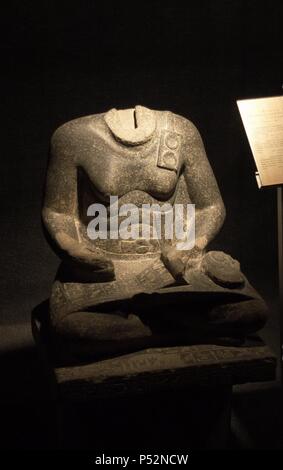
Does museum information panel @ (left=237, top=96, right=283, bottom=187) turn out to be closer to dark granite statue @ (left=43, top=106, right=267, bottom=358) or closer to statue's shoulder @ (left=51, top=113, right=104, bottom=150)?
dark granite statue @ (left=43, top=106, right=267, bottom=358)

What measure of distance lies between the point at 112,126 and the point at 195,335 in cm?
119

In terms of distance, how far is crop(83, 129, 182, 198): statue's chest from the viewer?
183 inches

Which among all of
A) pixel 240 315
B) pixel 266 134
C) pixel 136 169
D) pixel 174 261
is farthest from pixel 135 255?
pixel 266 134

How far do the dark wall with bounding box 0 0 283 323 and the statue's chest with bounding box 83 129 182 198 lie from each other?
1174 millimetres

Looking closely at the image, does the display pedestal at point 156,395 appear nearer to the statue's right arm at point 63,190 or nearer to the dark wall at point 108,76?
the statue's right arm at point 63,190

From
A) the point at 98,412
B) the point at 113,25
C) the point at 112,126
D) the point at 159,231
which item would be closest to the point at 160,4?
the point at 113,25

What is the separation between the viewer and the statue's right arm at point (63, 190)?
4.64 metres

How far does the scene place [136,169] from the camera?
470 cm

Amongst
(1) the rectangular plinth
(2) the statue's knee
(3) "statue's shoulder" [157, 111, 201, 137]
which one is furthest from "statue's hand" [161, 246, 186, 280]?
(3) "statue's shoulder" [157, 111, 201, 137]

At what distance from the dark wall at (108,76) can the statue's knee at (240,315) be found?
6.34 ft

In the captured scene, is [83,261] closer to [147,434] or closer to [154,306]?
[154,306]

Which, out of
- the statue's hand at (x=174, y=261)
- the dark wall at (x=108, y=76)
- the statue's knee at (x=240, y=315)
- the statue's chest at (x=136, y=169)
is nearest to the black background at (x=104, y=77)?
the dark wall at (x=108, y=76)

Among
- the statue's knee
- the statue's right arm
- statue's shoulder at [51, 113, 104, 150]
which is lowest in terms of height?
the statue's knee

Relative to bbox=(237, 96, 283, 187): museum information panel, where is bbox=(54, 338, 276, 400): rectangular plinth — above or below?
below
